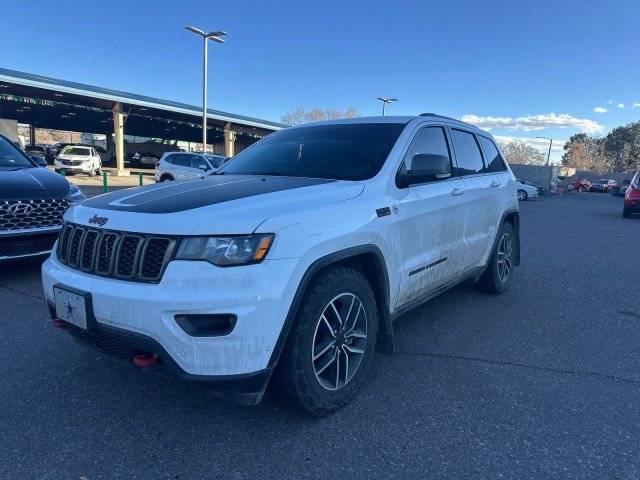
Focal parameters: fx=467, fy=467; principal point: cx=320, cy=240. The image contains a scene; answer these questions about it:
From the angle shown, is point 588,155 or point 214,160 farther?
point 588,155

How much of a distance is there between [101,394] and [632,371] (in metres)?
3.71

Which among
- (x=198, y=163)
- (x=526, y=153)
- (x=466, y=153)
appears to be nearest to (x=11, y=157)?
(x=466, y=153)

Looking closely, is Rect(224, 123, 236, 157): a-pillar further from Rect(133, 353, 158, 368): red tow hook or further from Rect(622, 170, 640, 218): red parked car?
Rect(133, 353, 158, 368): red tow hook

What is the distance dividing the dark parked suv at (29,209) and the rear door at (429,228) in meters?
4.04

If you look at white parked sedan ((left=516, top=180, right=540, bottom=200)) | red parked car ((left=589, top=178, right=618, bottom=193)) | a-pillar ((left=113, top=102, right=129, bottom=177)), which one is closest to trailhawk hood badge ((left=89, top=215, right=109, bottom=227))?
a-pillar ((left=113, top=102, right=129, bottom=177))

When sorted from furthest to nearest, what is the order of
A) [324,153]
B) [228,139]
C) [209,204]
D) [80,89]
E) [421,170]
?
1. [228,139]
2. [80,89]
3. [324,153]
4. [421,170]
5. [209,204]

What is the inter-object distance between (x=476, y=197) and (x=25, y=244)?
15.2 ft

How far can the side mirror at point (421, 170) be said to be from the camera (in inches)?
127

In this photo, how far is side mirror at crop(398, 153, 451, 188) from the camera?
322cm

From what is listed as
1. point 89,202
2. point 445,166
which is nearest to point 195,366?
point 89,202

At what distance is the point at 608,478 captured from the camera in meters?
2.24

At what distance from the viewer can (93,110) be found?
110 feet

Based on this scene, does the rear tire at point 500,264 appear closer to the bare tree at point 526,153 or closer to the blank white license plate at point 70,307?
the blank white license plate at point 70,307

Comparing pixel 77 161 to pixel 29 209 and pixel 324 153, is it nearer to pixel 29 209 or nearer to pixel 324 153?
pixel 29 209
